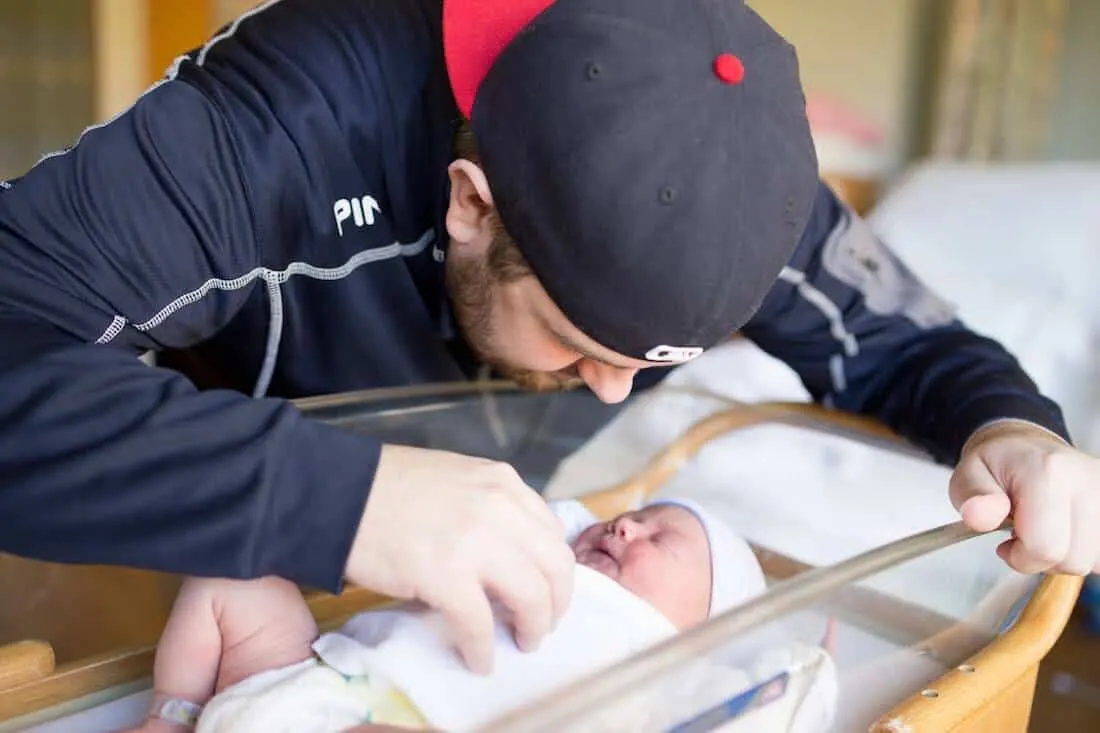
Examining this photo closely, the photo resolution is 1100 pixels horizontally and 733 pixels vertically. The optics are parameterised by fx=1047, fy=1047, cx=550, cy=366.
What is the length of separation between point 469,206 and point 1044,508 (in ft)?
1.44

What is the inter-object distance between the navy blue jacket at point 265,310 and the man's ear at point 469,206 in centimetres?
7

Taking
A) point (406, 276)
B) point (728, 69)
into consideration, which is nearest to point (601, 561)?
point (406, 276)

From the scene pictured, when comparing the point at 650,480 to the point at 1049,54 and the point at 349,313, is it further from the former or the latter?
the point at 1049,54

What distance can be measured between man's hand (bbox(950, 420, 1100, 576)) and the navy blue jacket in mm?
107

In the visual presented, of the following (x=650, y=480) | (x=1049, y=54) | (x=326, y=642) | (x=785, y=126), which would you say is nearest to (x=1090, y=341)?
(x=1049, y=54)

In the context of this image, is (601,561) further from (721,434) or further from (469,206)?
(721,434)

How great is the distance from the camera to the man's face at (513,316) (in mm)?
686

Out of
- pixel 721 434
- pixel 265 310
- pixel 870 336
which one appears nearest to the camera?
pixel 265 310

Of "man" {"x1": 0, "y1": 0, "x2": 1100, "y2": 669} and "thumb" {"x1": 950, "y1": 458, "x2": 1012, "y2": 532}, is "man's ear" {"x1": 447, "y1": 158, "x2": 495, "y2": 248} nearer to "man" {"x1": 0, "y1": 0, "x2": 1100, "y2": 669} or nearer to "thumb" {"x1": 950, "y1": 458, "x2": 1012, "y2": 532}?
"man" {"x1": 0, "y1": 0, "x2": 1100, "y2": 669}

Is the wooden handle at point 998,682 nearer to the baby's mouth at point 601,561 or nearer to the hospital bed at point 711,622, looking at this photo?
the hospital bed at point 711,622

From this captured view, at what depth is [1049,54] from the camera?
2.51 m

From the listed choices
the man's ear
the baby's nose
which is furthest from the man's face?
the baby's nose

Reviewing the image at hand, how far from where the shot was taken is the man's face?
686 millimetres

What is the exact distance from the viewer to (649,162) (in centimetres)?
59
